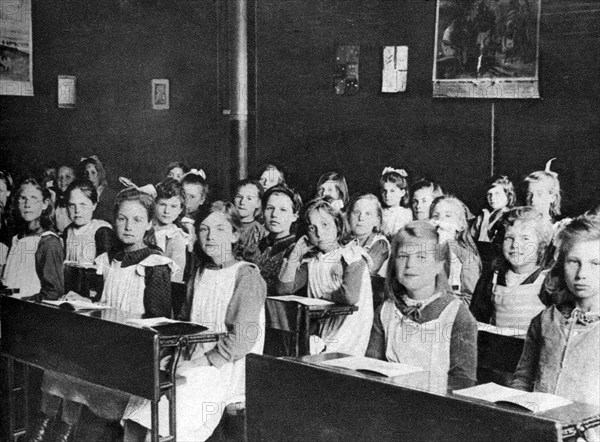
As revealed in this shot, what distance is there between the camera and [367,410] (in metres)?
2.95

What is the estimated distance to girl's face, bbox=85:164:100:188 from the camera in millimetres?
4949

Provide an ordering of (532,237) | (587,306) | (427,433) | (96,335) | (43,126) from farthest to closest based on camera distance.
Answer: (43,126), (96,335), (532,237), (587,306), (427,433)

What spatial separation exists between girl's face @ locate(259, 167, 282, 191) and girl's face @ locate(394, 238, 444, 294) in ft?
3.30

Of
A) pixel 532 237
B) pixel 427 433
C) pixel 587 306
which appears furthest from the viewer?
pixel 532 237

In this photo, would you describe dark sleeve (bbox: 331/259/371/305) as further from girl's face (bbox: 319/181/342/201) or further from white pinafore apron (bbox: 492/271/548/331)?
white pinafore apron (bbox: 492/271/548/331)

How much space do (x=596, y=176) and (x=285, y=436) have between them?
161 centimetres

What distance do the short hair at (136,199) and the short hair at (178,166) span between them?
0.59 feet

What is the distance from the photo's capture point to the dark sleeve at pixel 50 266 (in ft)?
16.2

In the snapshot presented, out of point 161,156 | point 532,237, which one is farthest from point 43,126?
point 532,237

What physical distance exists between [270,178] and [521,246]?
1508 millimetres

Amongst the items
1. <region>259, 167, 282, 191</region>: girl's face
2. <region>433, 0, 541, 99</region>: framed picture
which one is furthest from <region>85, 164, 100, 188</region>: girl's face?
<region>433, 0, 541, 99</region>: framed picture

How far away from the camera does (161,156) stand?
491 cm

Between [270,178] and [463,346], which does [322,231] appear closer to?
[270,178]

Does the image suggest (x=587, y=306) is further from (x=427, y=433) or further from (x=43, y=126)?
(x=43, y=126)
